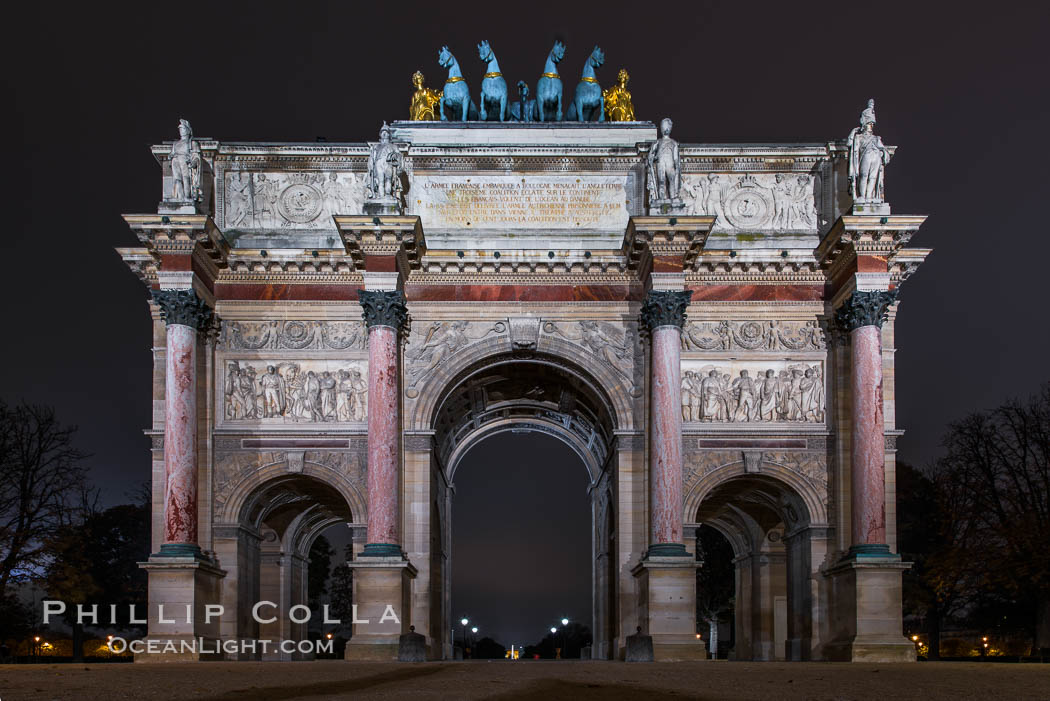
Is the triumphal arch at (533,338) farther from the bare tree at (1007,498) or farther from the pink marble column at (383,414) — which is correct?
the bare tree at (1007,498)

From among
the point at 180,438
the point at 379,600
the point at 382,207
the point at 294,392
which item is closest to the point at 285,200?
the point at 382,207

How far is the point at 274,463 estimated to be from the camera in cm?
3284

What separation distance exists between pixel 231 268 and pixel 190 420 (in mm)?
4317

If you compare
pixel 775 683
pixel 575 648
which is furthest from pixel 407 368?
pixel 575 648

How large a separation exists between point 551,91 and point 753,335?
352 inches

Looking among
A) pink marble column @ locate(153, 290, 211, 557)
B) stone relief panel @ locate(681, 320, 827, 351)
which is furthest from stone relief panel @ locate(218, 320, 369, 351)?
stone relief panel @ locate(681, 320, 827, 351)

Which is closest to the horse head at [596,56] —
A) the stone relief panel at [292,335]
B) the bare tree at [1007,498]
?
the stone relief panel at [292,335]

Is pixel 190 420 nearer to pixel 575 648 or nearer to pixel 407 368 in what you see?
pixel 407 368

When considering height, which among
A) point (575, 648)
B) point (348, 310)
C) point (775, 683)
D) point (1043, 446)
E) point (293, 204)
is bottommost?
point (575, 648)

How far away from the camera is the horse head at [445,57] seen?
3634 cm

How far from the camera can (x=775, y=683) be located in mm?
18547

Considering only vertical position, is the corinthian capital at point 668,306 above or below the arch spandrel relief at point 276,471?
above

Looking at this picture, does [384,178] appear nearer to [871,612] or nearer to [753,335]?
[753,335]

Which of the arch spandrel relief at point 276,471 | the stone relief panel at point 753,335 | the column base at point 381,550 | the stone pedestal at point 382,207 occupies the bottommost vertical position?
the column base at point 381,550
